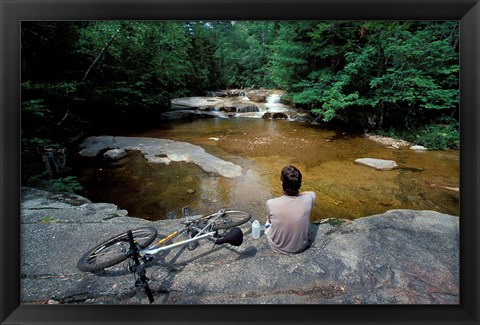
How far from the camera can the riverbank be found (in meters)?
2.05

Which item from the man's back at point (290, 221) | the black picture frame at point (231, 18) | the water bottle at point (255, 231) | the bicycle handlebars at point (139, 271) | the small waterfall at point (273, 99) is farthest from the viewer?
the small waterfall at point (273, 99)

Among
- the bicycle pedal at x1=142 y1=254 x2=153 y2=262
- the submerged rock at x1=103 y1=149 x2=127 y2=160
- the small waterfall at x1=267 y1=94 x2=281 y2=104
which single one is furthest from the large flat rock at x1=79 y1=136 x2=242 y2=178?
the small waterfall at x1=267 y1=94 x2=281 y2=104

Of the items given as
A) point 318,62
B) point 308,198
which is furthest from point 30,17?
point 318,62

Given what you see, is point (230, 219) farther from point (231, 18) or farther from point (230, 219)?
point (231, 18)

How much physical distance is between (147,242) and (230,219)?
45.3 inches

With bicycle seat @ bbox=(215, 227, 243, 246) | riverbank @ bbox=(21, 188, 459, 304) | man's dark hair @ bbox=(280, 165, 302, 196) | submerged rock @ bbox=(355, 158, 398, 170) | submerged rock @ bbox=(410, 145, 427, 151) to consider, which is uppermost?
submerged rock @ bbox=(410, 145, 427, 151)

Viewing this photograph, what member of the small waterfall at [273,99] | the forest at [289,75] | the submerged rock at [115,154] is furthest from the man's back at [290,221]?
the small waterfall at [273,99]

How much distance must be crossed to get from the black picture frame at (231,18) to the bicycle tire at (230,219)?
1.47 metres

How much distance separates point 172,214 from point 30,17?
3.64 metres

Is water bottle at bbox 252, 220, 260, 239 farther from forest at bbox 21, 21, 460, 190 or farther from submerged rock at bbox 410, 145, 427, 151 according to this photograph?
submerged rock at bbox 410, 145, 427, 151

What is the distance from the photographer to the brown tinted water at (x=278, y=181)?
16.2 feet

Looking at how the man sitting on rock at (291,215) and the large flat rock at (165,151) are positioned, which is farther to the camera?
the large flat rock at (165,151)

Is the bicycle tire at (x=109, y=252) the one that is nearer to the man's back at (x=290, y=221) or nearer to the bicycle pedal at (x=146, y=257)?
the bicycle pedal at (x=146, y=257)

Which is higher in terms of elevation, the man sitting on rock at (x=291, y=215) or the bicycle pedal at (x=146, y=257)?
the man sitting on rock at (x=291, y=215)
